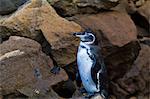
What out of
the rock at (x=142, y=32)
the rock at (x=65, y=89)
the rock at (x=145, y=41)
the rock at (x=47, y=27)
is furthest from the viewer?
the rock at (x=142, y=32)

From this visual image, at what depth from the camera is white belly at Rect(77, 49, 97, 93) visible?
192 inches

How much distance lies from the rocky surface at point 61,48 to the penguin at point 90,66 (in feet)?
0.83

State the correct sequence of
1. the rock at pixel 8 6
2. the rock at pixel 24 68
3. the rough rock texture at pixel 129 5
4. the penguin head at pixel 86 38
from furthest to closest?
the rough rock texture at pixel 129 5 → the rock at pixel 8 6 → the penguin head at pixel 86 38 → the rock at pixel 24 68

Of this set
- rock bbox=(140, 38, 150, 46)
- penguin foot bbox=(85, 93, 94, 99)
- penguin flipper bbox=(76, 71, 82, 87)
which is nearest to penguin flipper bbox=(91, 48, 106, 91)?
penguin foot bbox=(85, 93, 94, 99)

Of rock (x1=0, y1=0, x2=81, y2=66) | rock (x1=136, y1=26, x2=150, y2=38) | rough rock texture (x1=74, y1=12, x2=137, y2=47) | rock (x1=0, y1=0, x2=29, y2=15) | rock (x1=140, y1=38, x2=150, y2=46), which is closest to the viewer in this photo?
rock (x1=0, y1=0, x2=81, y2=66)

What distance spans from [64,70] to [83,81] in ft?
1.20

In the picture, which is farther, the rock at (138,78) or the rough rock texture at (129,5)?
the rough rock texture at (129,5)

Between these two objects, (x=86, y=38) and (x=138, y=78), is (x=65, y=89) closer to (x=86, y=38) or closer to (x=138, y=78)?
(x=86, y=38)

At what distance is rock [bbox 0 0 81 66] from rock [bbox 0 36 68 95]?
0.71 ft

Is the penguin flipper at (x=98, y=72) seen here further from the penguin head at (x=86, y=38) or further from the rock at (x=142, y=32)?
the rock at (x=142, y=32)

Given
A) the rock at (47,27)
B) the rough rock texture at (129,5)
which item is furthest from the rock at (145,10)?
the rock at (47,27)

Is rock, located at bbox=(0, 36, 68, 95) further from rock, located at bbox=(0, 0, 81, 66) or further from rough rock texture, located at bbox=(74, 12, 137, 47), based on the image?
rough rock texture, located at bbox=(74, 12, 137, 47)

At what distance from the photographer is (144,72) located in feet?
18.8

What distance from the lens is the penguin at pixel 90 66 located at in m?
4.88
